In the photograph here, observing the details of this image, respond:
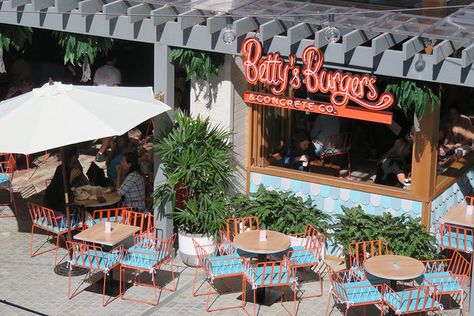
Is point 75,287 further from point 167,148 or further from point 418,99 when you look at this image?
point 418,99

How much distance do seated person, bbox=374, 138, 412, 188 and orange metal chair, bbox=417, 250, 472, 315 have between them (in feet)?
→ 4.34

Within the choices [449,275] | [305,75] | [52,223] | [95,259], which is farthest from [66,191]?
[449,275]

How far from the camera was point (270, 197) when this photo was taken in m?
14.3

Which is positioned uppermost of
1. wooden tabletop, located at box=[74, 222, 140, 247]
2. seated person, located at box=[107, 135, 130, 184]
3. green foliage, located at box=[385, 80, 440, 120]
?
green foliage, located at box=[385, 80, 440, 120]

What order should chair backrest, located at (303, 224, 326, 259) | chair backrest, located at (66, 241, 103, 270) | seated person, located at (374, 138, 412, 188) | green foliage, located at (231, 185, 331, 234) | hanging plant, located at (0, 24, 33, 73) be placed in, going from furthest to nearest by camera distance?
hanging plant, located at (0, 24, 33, 73)
seated person, located at (374, 138, 412, 188)
green foliage, located at (231, 185, 331, 234)
chair backrest, located at (303, 224, 326, 259)
chair backrest, located at (66, 241, 103, 270)

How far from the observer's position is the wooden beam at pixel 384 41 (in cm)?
1234

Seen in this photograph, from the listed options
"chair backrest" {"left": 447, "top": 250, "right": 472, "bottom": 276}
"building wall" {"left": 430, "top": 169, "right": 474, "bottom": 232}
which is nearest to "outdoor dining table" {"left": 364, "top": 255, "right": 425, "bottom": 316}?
"chair backrest" {"left": 447, "top": 250, "right": 472, "bottom": 276}

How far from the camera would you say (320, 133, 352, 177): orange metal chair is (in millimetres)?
15000

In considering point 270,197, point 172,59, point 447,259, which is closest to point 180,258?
point 270,197

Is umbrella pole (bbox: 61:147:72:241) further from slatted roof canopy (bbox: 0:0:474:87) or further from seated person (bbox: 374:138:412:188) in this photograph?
seated person (bbox: 374:138:412:188)

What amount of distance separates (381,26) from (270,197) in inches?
121

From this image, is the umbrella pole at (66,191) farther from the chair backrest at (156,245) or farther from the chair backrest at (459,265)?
the chair backrest at (459,265)

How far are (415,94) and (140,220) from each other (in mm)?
4765

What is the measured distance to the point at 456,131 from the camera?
49.8ft
